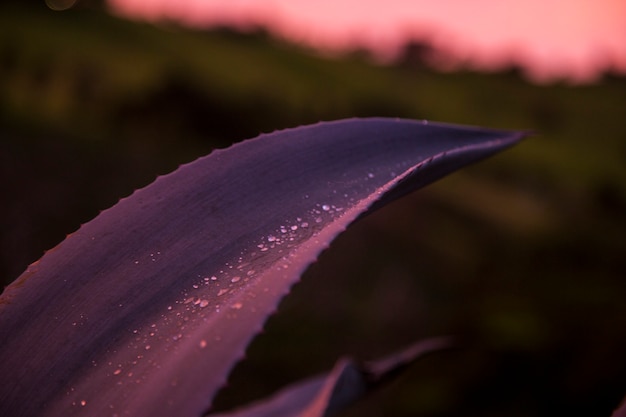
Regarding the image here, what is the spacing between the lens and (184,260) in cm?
22

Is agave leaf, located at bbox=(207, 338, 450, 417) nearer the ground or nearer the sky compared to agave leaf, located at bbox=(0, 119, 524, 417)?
nearer the ground

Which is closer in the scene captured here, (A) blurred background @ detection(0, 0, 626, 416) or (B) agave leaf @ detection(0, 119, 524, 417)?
(B) agave leaf @ detection(0, 119, 524, 417)

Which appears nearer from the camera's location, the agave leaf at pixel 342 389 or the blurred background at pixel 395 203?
the agave leaf at pixel 342 389

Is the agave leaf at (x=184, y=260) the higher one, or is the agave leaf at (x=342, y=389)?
the agave leaf at (x=184, y=260)

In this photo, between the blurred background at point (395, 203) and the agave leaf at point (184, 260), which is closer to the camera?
the agave leaf at point (184, 260)

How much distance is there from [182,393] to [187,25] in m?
1.77

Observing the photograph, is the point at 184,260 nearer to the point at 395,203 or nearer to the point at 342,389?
the point at 342,389

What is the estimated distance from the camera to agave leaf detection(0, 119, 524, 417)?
0.66 feet

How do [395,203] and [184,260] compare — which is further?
[395,203]

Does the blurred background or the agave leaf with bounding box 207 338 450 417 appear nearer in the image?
the agave leaf with bounding box 207 338 450 417

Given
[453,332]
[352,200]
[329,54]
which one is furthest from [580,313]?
[329,54]

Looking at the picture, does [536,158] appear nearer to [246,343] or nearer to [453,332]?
[453,332]

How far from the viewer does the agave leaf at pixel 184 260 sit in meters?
0.20

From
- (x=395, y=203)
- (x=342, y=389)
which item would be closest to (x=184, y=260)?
(x=342, y=389)
